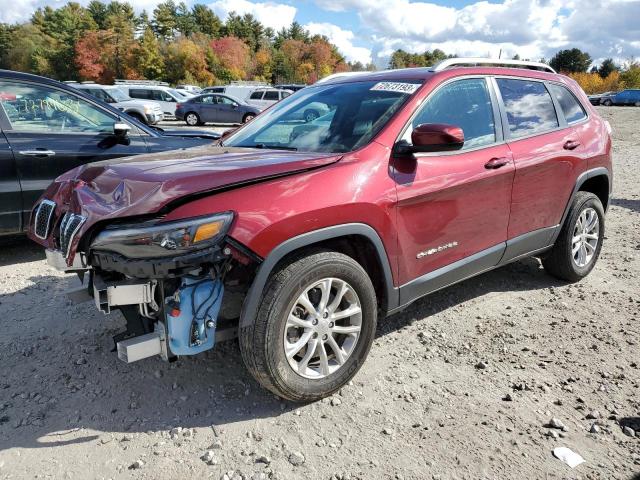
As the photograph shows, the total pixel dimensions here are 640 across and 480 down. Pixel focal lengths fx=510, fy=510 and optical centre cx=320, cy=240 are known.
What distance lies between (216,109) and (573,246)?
21.4m

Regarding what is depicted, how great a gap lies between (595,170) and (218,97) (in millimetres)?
21511

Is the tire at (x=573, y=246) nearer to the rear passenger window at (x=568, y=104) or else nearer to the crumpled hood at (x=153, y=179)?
the rear passenger window at (x=568, y=104)

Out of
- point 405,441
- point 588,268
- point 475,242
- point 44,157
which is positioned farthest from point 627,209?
point 44,157

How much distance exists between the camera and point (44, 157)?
4.93m

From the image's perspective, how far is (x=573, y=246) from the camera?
4438 mm

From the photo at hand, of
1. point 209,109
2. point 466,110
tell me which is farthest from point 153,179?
point 209,109

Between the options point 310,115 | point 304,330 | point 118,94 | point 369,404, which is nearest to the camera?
point 304,330

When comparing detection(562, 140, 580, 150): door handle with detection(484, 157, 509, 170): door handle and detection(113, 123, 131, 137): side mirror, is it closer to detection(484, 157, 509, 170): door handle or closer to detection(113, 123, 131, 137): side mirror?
detection(484, 157, 509, 170): door handle

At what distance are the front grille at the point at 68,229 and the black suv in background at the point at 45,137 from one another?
2566 mm

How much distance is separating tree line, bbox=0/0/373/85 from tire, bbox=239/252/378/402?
69.0m

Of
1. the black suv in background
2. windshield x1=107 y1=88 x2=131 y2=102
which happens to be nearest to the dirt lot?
the black suv in background

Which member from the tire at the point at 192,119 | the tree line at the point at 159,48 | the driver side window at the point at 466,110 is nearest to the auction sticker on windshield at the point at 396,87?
the driver side window at the point at 466,110

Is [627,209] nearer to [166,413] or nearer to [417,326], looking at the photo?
[417,326]

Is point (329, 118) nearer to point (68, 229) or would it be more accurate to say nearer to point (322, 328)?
point (322, 328)
